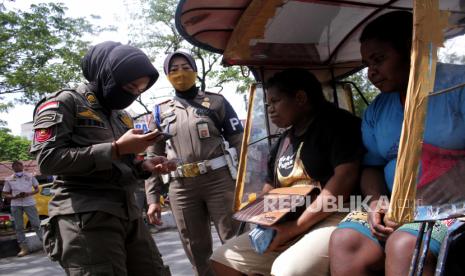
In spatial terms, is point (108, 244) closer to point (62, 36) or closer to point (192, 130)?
point (192, 130)

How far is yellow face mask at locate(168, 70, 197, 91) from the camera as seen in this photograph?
3.56m

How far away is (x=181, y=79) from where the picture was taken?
3572 mm

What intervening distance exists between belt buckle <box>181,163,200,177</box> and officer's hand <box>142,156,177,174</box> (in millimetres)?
755

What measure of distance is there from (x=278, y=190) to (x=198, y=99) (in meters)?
1.41

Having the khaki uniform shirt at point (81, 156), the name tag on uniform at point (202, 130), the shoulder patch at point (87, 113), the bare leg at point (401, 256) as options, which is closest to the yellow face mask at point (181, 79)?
the name tag on uniform at point (202, 130)

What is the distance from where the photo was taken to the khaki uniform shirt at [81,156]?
1971 mm

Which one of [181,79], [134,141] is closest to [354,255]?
[134,141]

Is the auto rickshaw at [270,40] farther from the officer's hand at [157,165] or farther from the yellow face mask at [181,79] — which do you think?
the yellow face mask at [181,79]

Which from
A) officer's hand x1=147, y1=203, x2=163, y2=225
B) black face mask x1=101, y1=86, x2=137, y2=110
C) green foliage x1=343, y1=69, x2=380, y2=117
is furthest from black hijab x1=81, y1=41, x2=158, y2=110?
green foliage x1=343, y1=69, x2=380, y2=117

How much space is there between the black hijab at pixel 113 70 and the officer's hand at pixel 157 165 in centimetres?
36

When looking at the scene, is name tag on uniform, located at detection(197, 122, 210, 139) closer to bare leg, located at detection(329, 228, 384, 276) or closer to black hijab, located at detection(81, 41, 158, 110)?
black hijab, located at detection(81, 41, 158, 110)

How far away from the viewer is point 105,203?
2072mm

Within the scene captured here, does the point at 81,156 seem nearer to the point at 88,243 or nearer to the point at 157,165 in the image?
the point at 88,243

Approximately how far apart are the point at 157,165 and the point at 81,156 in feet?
1.97
